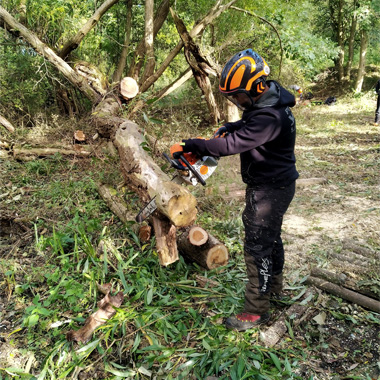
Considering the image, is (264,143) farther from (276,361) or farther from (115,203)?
(115,203)

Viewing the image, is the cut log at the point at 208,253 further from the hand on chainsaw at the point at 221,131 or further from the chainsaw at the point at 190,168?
the hand on chainsaw at the point at 221,131

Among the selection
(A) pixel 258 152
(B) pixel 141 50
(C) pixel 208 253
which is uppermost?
(B) pixel 141 50

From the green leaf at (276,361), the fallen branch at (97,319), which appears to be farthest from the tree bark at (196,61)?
the green leaf at (276,361)

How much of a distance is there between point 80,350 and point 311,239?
2.90 meters

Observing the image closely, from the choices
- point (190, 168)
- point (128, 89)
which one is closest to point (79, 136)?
point (128, 89)

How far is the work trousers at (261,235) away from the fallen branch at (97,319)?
3.53ft

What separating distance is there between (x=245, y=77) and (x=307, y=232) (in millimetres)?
2584

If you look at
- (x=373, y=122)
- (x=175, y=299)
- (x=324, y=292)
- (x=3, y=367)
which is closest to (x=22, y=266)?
(x=3, y=367)

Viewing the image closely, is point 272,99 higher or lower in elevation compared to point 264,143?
higher

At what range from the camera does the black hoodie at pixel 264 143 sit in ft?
7.30

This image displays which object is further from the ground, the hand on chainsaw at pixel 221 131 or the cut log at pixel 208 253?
the hand on chainsaw at pixel 221 131

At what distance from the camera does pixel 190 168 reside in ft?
8.05

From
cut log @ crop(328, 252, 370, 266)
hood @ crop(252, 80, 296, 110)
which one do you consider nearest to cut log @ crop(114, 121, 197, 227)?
hood @ crop(252, 80, 296, 110)

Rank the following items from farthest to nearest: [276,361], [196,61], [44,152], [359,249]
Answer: [196,61] < [44,152] < [359,249] < [276,361]
